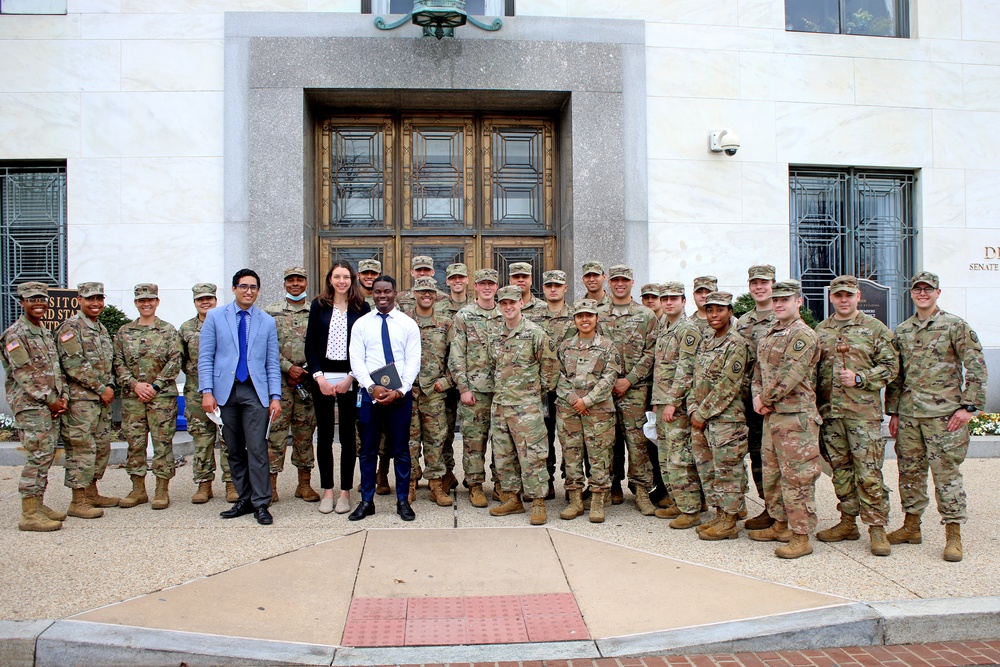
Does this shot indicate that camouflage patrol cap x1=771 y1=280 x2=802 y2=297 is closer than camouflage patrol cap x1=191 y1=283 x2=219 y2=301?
Yes

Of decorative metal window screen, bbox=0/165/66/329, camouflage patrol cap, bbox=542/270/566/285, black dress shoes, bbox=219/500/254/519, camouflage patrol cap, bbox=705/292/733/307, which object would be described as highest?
decorative metal window screen, bbox=0/165/66/329

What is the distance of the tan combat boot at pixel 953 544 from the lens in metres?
5.20

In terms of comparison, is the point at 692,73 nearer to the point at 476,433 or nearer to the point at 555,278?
the point at 555,278

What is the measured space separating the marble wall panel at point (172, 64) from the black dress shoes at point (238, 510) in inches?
244

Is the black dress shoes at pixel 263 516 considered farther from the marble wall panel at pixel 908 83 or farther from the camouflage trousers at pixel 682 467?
the marble wall panel at pixel 908 83

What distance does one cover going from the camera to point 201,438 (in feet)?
22.2

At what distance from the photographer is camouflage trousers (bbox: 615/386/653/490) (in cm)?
647

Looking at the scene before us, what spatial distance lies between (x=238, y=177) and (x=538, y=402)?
235 inches

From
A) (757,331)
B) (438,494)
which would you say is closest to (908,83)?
(757,331)

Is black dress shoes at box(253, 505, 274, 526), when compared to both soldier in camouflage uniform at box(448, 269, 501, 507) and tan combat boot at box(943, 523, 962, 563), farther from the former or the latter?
tan combat boot at box(943, 523, 962, 563)

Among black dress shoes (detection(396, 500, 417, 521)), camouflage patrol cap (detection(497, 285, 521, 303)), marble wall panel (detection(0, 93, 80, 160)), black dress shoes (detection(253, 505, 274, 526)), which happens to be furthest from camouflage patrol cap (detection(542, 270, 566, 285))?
marble wall panel (detection(0, 93, 80, 160))

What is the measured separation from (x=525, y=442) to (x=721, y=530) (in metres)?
1.67

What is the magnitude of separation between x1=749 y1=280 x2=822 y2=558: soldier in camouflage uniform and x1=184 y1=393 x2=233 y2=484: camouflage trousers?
4617 mm

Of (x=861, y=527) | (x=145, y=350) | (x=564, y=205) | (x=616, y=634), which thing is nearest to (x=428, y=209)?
(x=564, y=205)
